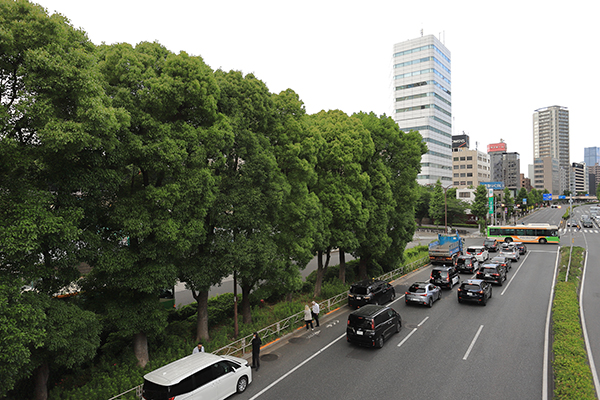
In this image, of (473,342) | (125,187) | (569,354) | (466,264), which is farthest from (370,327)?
(466,264)

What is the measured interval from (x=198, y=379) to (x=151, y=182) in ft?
24.8

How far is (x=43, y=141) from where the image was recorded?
8875 millimetres

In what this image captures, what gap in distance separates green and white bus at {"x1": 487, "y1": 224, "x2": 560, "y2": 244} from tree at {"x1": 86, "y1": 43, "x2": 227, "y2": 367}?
53.2 m

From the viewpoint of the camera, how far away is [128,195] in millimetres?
13367

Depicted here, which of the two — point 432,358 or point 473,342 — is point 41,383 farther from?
point 473,342

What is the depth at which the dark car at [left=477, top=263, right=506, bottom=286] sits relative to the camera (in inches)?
1077

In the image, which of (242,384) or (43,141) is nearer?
(43,141)

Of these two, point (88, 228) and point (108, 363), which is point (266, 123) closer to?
point (88, 228)

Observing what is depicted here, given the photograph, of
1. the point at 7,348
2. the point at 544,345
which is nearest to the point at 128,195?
the point at 7,348

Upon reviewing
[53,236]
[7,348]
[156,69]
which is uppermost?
[156,69]

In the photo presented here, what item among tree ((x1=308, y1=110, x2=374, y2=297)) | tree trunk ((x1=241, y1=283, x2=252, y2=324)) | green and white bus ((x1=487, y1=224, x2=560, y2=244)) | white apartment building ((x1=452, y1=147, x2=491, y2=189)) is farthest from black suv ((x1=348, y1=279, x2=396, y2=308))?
white apartment building ((x1=452, y1=147, x2=491, y2=189))

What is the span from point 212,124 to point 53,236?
7.09m

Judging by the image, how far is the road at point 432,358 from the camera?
479 inches

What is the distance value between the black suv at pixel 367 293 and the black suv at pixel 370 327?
4.54 m
